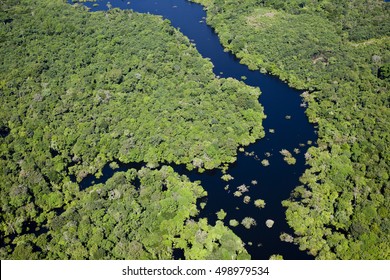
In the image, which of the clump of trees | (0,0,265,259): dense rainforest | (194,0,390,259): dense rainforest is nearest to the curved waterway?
the clump of trees

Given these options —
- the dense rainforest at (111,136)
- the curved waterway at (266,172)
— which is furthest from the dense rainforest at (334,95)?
the dense rainforest at (111,136)

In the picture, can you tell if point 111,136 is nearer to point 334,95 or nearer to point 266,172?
point 266,172

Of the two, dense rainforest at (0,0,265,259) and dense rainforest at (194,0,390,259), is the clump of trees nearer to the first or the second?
dense rainforest at (0,0,265,259)

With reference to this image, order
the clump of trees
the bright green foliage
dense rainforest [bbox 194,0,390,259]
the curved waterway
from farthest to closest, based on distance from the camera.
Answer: the bright green foliage < the clump of trees < the curved waterway < dense rainforest [bbox 194,0,390,259]

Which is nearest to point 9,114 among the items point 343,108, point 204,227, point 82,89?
point 82,89

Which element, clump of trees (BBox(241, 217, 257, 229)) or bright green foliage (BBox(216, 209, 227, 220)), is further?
bright green foliage (BBox(216, 209, 227, 220))

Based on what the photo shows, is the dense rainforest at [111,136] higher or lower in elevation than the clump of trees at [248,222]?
higher

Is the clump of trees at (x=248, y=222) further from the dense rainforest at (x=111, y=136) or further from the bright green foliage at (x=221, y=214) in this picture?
the dense rainforest at (x=111, y=136)
